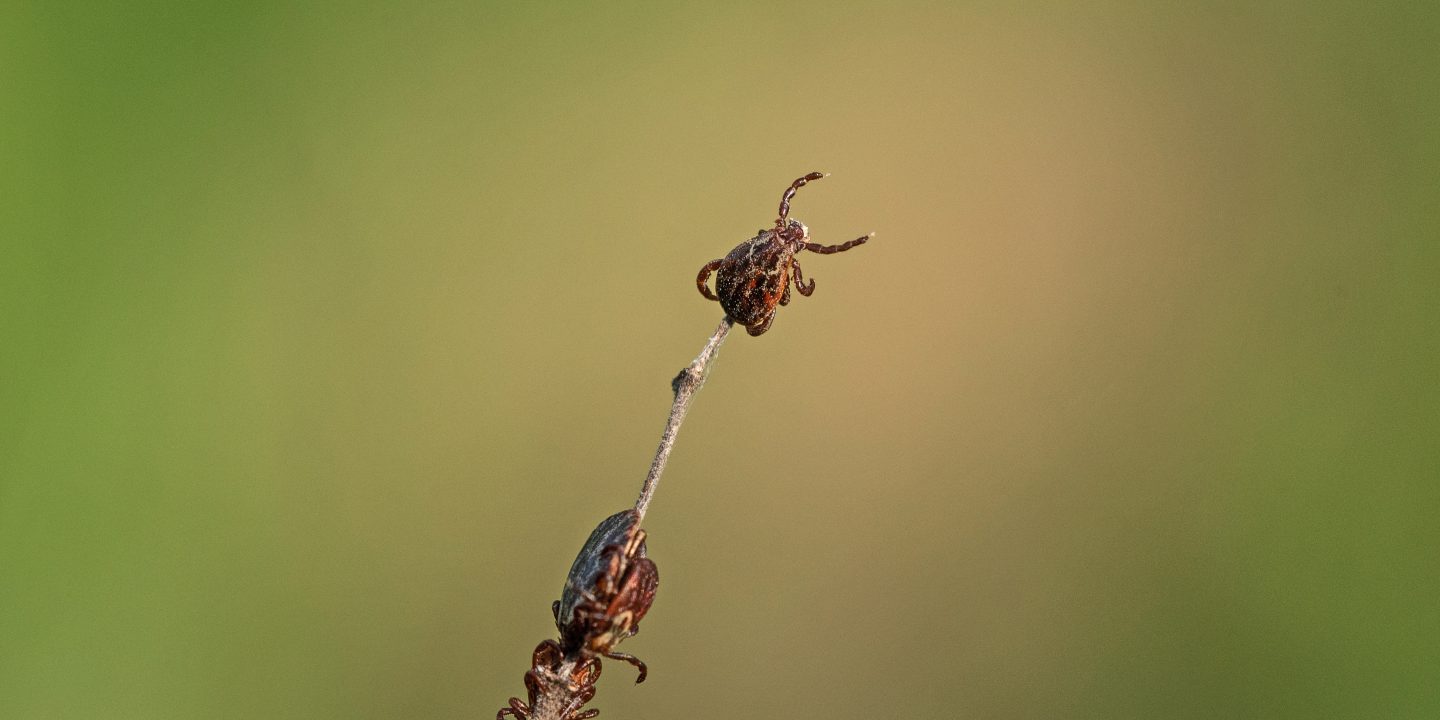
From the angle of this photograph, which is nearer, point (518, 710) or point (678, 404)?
point (678, 404)

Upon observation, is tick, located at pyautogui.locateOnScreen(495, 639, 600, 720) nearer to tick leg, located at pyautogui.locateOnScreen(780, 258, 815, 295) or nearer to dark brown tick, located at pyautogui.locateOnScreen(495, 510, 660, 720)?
dark brown tick, located at pyautogui.locateOnScreen(495, 510, 660, 720)

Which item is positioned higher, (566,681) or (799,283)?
(799,283)

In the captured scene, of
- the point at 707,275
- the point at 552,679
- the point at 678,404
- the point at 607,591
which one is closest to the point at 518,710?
the point at 552,679

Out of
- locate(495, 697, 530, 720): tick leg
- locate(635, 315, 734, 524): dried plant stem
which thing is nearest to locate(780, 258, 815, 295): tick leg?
locate(635, 315, 734, 524): dried plant stem

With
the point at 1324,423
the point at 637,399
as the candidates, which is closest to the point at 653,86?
the point at 637,399

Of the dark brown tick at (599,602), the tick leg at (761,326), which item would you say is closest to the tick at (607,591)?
the dark brown tick at (599,602)

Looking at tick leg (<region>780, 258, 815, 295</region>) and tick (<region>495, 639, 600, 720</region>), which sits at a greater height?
tick leg (<region>780, 258, 815, 295</region>)

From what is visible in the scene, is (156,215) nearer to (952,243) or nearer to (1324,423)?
(952,243)

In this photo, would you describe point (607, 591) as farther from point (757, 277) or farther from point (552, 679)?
point (757, 277)
